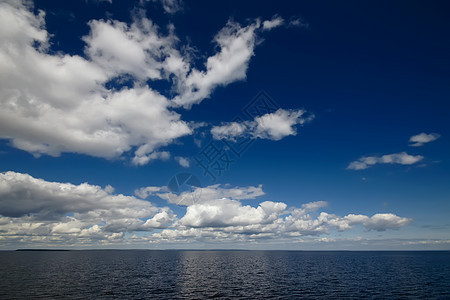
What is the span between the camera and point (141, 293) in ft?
221

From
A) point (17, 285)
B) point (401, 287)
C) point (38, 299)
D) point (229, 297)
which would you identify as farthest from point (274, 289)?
point (17, 285)

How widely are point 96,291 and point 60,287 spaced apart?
52.6 ft

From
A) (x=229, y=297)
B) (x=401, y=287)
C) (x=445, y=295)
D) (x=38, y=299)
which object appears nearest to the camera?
(x=38, y=299)

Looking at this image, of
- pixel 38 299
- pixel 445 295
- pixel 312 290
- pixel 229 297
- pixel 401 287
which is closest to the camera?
pixel 38 299

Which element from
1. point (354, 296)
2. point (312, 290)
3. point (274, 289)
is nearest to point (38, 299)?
point (274, 289)

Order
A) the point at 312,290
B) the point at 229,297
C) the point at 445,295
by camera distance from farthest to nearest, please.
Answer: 1. the point at 312,290
2. the point at 445,295
3. the point at 229,297

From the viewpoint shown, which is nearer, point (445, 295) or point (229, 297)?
point (229, 297)

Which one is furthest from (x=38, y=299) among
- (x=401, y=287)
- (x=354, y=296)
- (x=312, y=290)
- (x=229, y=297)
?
(x=401, y=287)

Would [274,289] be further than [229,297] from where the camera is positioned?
Yes

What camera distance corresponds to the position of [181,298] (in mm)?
62969

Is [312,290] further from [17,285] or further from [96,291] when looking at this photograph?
[17,285]

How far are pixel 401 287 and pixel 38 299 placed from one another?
364ft

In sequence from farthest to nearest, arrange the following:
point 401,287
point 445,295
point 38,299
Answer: point 401,287 < point 445,295 < point 38,299

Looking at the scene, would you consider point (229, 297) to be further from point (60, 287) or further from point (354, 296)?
point (60, 287)
